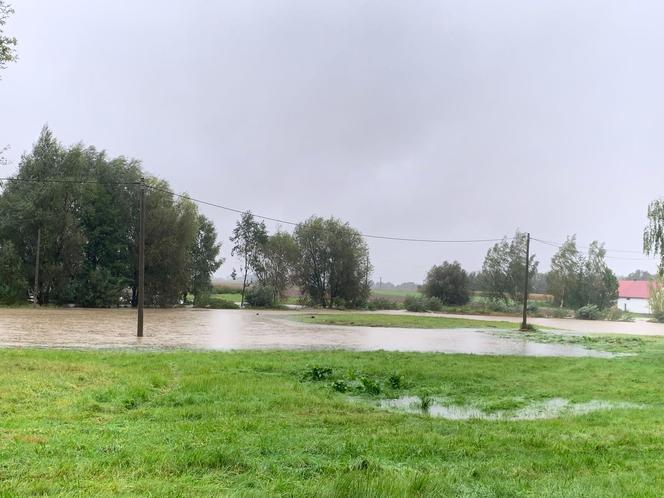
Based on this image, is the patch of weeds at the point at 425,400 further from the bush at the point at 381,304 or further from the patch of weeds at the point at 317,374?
the bush at the point at 381,304

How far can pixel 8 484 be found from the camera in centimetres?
439

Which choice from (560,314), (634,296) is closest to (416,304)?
(560,314)

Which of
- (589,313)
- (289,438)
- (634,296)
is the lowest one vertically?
(589,313)

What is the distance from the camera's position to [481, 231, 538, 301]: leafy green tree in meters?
79.8

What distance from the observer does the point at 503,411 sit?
33.6 feet

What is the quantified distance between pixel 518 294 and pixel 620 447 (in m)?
77.0

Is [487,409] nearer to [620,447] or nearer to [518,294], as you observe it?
[620,447]

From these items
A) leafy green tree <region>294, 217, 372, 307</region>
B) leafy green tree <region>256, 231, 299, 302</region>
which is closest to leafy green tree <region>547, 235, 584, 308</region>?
leafy green tree <region>294, 217, 372, 307</region>

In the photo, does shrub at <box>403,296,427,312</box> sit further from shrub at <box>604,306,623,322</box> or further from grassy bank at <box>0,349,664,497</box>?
grassy bank at <box>0,349,664,497</box>

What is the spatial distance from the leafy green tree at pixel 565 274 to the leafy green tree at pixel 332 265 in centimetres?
2807

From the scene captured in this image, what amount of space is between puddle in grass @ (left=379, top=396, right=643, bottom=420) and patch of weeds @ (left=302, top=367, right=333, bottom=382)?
2399 millimetres

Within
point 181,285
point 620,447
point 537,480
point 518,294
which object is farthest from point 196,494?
point 518,294

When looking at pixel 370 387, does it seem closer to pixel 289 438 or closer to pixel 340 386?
pixel 340 386

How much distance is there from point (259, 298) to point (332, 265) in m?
11.7
